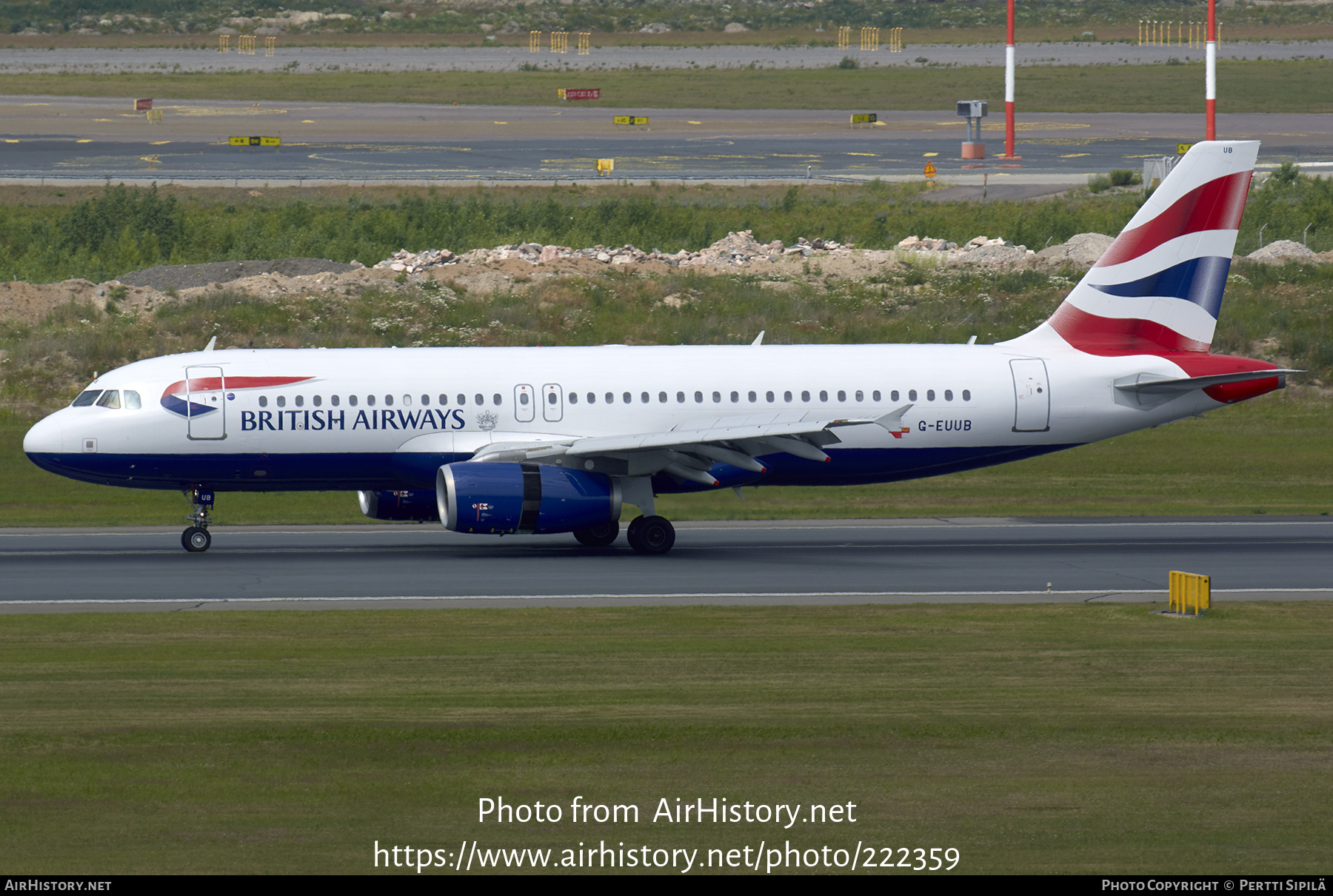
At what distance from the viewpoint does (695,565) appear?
32.2 meters

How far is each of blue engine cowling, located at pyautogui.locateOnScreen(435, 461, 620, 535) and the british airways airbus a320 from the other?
0.13 feet

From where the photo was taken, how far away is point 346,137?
9912 cm

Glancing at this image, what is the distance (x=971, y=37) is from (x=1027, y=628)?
14304cm

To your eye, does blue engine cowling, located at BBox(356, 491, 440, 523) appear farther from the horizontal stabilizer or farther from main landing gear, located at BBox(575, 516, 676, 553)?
the horizontal stabilizer

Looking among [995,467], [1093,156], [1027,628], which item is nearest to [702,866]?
[1027,628]

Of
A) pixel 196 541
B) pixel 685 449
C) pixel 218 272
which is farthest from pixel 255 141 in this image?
pixel 685 449

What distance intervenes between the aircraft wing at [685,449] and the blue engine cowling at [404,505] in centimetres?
165

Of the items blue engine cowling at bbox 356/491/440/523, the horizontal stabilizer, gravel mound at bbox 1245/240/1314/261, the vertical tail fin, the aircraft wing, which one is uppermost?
the vertical tail fin

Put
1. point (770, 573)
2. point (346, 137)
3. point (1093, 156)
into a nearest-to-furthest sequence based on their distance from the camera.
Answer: point (770, 573) → point (1093, 156) → point (346, 137)

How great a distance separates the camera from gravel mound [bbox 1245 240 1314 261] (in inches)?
2594

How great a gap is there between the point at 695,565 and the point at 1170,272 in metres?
12.4

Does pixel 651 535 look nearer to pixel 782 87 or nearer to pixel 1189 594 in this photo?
pixel 1189 594

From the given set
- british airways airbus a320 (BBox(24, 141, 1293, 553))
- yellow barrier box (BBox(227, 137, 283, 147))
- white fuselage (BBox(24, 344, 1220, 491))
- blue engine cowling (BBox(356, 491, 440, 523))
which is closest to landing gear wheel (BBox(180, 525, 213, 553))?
british airways airbus a320 (BBox(24, 141, 1293, 553))

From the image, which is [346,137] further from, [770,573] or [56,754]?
[56,754]
